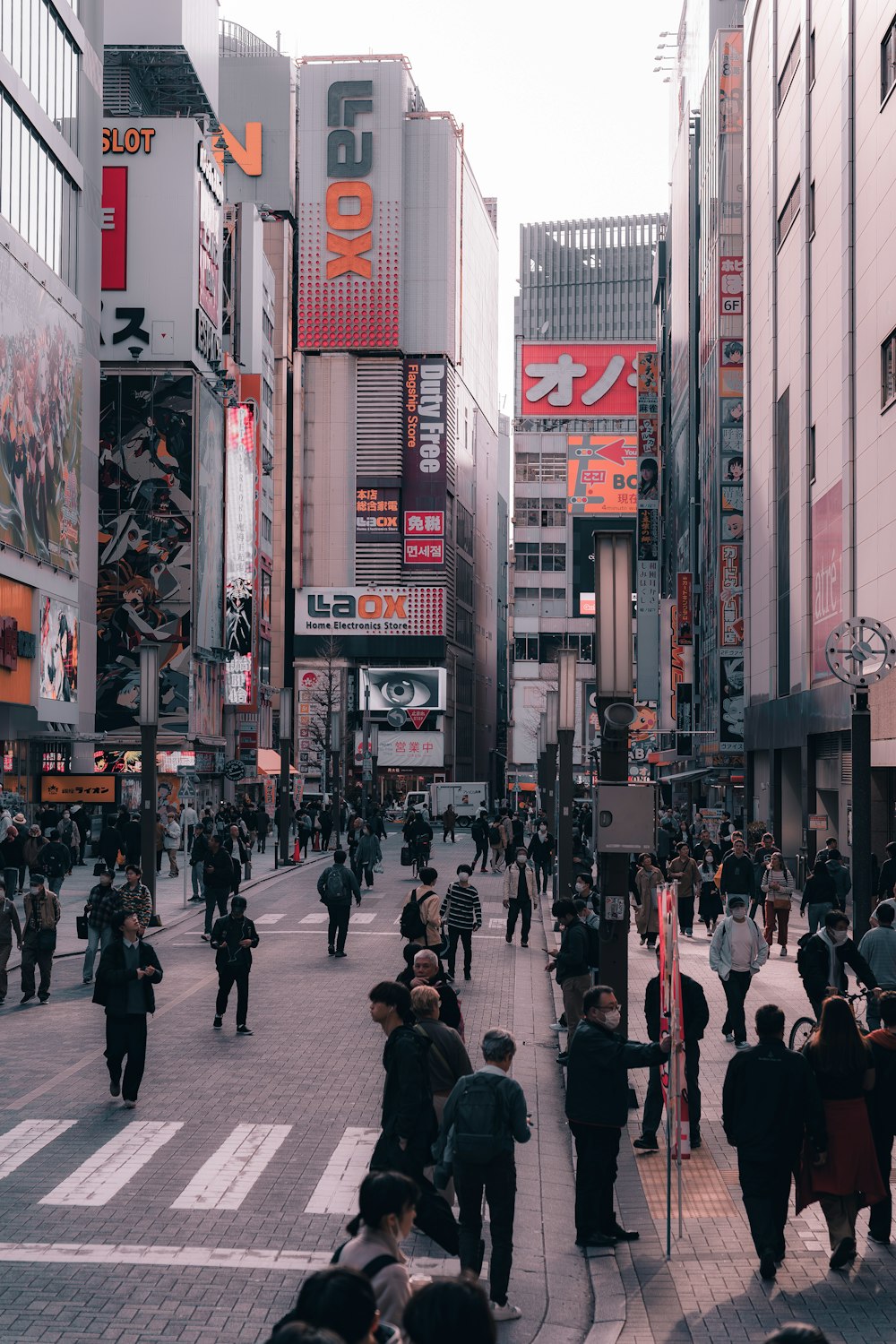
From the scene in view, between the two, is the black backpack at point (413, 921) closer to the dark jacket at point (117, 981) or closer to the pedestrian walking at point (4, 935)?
the pedestrian walking at point (4, 935)

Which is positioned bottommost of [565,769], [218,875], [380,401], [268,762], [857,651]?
[218,875]

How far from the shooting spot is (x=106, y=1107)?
14430 millimetres

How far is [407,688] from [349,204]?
39743mm

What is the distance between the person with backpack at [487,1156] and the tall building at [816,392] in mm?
21533

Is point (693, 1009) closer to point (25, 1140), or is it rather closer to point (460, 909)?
point (25, 1140)

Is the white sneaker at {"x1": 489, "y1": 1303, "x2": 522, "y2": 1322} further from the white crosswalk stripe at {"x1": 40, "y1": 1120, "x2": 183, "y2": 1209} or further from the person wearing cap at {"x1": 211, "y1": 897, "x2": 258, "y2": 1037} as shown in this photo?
the person wearing cap at {"x1": 211, "y1": 897, "x2": 258, "y2": 1037}

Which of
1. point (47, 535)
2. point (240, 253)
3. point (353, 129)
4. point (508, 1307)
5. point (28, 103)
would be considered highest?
point (353, 129)

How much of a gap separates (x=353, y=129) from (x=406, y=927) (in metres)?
119

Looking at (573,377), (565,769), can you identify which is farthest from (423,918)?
(573,377)

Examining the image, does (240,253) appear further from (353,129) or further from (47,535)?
(47,535)

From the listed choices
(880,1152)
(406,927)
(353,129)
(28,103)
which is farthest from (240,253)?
(880,1152)

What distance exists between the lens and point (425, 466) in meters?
126

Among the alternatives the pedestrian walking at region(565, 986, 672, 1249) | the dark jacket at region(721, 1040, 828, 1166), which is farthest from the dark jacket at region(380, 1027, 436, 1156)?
the dark jacket at region(721, 1040, 828, 1166)

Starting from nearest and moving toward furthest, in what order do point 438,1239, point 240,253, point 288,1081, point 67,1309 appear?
point 67,1309 → point 438,1239 → point 288,1081 → point 240,253
